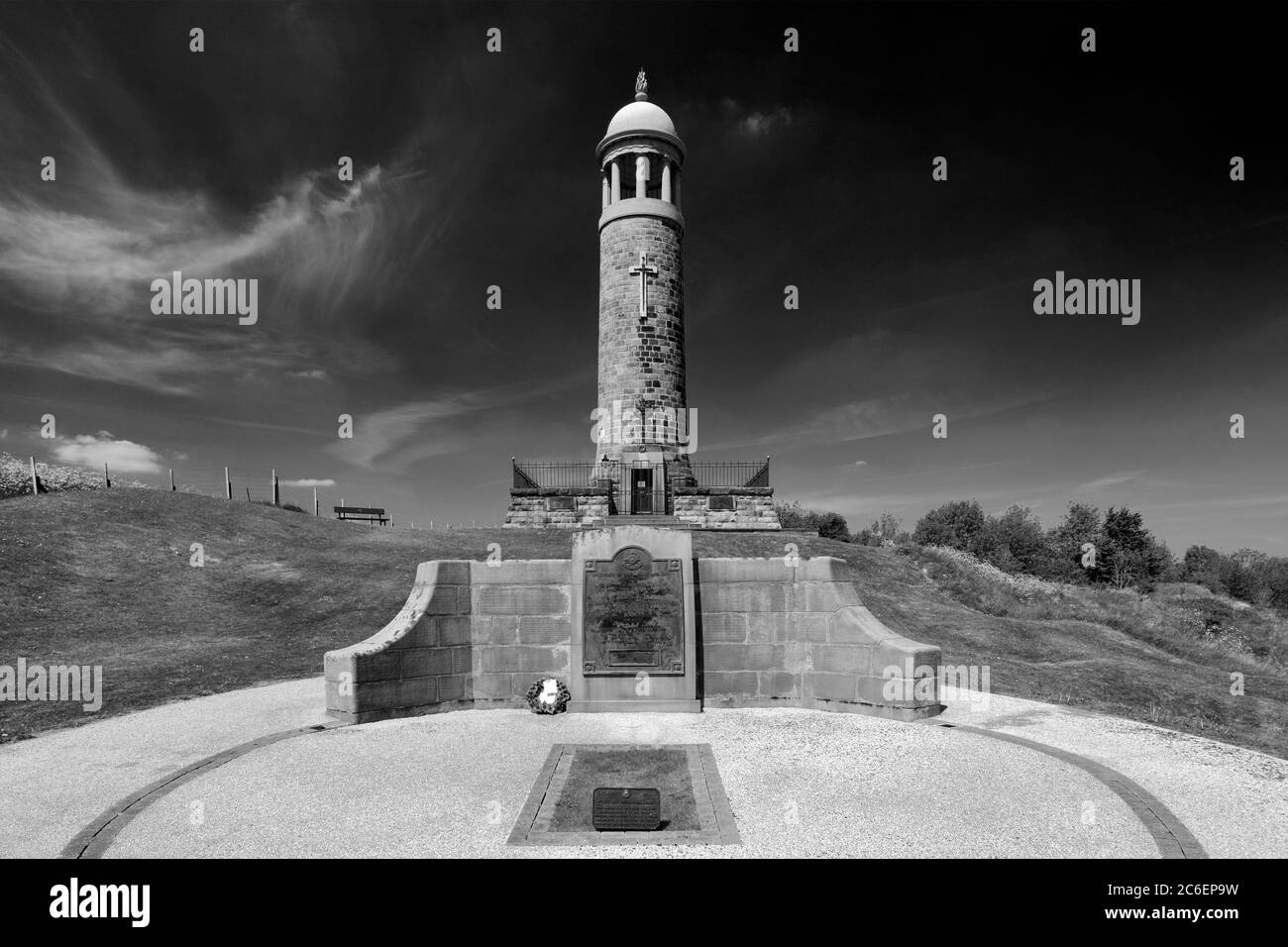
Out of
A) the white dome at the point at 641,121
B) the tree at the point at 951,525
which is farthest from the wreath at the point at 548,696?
the tree at the point at 951,525

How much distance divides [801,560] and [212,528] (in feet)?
82.1

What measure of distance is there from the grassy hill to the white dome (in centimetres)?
2075

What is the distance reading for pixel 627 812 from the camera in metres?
5.66

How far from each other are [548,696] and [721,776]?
357 centimetres

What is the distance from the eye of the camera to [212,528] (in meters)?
25.5

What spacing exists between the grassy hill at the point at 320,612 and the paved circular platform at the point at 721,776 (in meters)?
2.39

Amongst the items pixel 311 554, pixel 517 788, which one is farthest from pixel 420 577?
pixel 311 554

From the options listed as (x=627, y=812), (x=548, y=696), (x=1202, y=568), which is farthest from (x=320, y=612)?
(x=1202, y=568)

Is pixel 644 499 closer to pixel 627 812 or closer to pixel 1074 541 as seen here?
pixel 627 812

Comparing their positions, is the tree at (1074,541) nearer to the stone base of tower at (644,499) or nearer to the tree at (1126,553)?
the tree at (1126,553)

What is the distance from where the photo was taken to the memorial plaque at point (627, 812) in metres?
5.66

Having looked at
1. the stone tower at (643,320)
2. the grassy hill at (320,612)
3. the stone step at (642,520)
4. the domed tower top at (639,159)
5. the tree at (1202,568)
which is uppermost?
the domed tower top at (639,159)

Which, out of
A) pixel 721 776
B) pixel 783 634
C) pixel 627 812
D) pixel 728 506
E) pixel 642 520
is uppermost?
pixel 728 506
